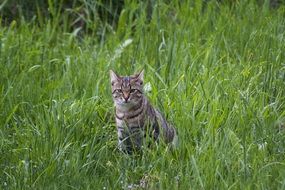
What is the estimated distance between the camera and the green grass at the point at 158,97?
5.64 meters

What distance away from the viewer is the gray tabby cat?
243 inches

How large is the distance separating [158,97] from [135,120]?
63 cm

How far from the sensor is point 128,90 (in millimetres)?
6219

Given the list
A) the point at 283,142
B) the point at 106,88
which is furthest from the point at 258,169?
the point at 106,88

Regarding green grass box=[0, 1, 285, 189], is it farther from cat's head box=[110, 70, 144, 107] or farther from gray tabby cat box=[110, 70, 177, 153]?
cat's head box=[110, 70, 144, 107]

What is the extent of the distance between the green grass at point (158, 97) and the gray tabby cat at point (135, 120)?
124 mm

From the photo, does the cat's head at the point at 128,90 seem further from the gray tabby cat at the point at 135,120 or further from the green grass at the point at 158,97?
the green grass at the point at 158,97

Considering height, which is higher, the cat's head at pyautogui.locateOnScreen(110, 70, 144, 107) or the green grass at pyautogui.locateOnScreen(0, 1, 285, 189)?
the cat's head at pyautogui.locateOnScreen(110, 70, 144, 107)

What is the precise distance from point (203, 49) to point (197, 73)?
0.61m

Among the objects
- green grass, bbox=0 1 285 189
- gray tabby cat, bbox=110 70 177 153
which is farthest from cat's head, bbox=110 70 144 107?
green grass, bbox=0 1 285 189

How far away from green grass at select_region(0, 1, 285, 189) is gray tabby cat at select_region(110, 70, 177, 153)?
0.12 meters

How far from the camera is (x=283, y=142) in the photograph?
19.6ft

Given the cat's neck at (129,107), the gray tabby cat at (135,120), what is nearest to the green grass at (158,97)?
the gray tabby cat at (135,120)

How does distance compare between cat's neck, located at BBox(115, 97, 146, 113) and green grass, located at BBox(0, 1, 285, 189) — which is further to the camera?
cat's neck, located at BBox(115, 97, 146, 113)
